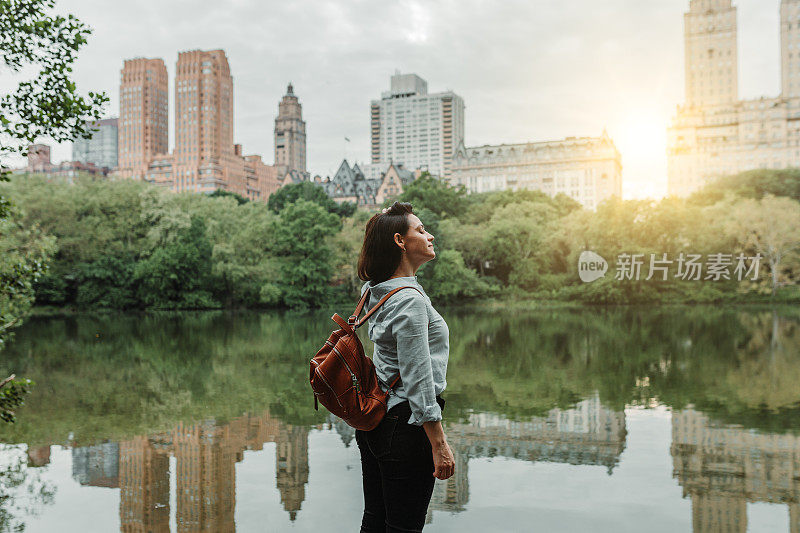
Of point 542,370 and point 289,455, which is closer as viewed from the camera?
point 289,455

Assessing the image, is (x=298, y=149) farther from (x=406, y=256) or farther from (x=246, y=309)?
(x=406, y=256)

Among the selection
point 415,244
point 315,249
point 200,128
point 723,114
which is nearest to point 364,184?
point 200,128

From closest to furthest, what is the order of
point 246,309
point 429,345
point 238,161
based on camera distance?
point 429,345
point 246,309
point 238,161

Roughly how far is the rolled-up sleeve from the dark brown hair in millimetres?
235

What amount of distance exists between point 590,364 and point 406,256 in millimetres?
10640

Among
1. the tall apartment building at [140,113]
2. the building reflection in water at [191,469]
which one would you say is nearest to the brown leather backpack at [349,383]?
the building reflection in water at [191,469]

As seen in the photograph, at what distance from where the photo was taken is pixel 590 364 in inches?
480

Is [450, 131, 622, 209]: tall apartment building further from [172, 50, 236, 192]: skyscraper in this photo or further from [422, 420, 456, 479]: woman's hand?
[422, 420, 456, 479]: woman's hand

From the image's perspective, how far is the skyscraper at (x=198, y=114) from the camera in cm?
9944

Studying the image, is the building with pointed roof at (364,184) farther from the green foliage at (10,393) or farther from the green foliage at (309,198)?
the green foliage at (10,393)

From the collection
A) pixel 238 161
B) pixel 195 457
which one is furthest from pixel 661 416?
pixel 238 161

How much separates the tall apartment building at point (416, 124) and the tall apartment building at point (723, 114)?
186 ft

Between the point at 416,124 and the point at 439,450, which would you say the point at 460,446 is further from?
Result: the point at 416,124

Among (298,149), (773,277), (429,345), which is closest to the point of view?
(429,345)
